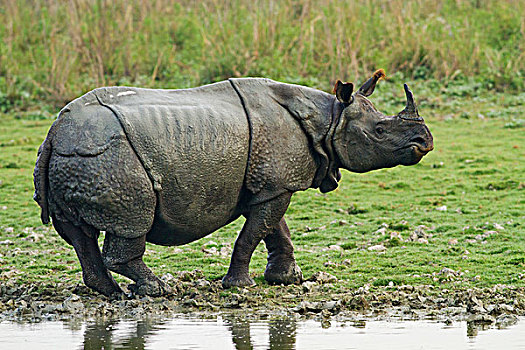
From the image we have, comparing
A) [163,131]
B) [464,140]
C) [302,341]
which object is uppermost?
[163,131]

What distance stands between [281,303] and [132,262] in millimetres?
1303

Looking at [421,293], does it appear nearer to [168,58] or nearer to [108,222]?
[108,222]

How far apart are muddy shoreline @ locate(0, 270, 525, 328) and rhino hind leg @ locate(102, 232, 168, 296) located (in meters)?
0.10

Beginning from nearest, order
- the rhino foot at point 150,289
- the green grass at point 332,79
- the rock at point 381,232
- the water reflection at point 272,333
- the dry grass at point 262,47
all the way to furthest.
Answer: the water reflection at point 272,333
the rhino foot at point 150,289
the green grass at point 332,79
the rock at point 381,232
the dry grass at point 262,47

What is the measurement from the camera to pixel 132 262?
795cm

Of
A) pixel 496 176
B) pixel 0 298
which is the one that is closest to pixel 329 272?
pixel 0 298

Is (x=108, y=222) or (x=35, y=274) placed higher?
(x=108, y=222)

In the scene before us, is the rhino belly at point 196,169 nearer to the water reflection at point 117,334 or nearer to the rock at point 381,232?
the water reflection at point 117,334

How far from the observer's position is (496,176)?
1373cm

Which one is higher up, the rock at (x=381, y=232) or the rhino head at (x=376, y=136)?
the rhino head at (x=376, y=136)

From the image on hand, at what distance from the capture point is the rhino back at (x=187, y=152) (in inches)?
302

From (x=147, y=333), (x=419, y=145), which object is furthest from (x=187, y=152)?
(x=419, y=145)

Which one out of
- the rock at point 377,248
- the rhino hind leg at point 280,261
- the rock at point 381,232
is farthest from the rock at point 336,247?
the rhino hind leg at point 280,261

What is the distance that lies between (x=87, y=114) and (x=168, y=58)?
12.7m
